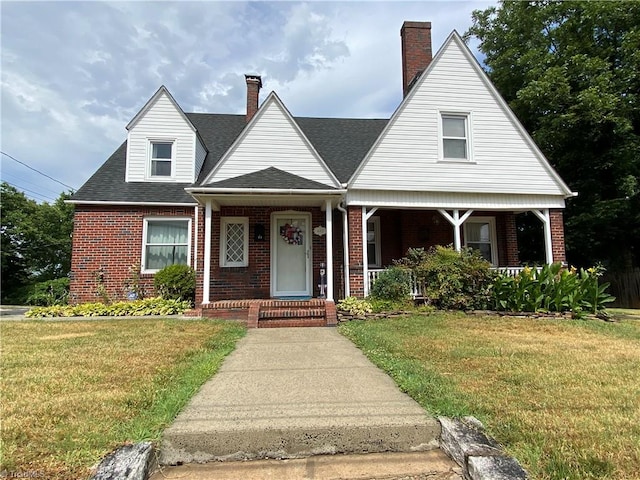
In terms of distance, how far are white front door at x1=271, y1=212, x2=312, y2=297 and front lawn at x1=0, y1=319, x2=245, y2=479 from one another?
384 cm

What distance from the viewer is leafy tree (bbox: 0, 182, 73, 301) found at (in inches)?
851

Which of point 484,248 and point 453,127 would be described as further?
point 484,248

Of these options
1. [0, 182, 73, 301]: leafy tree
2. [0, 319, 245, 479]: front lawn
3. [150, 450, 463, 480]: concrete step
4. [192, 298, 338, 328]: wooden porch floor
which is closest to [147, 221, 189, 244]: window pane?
[192, 298, 338, 328]: wooden porch floor

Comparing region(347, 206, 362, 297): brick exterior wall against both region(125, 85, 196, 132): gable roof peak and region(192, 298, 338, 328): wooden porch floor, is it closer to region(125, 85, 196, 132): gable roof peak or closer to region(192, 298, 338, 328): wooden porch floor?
region(192, 298, 338, 328): wooden porch floor

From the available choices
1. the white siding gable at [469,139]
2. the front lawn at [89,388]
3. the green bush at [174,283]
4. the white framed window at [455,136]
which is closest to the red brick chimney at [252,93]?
the white siding gable at [469,139]

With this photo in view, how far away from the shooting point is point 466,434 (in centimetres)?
260

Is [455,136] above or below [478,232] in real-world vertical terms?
above

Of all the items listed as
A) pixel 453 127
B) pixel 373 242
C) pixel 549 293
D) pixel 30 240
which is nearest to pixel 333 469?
pixel 549 293

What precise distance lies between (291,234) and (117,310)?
16.3 ft

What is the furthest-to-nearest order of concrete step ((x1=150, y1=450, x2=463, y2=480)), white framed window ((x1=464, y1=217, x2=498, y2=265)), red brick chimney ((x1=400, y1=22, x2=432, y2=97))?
1. red brick chimney ((x1=400, y1=22, x2=432, y2=97))
2. white framed window ((x1=464, y1=217, x2=498, y2=265))
3. concrete step ((x1=150, y1=450, x2=463, y2=480))

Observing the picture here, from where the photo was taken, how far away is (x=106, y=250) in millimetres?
10875

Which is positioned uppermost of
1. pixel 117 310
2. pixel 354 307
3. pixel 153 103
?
pixel 153 103

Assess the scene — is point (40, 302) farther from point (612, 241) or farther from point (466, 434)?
point (612, 241)

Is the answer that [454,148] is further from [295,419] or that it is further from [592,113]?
[295,419]
